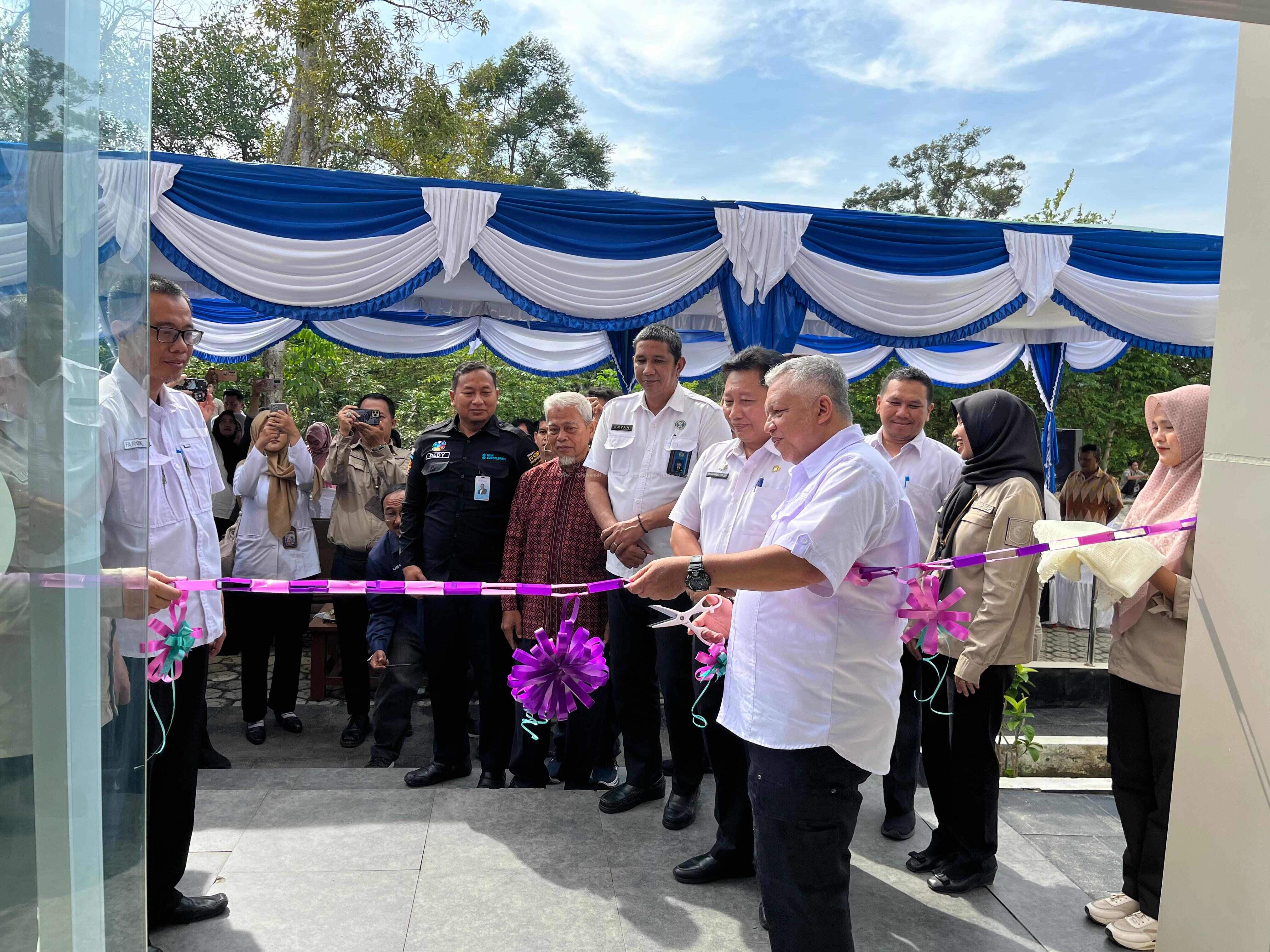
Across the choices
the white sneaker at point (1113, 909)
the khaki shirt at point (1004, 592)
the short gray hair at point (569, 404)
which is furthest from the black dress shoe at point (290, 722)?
the white sneaker at point (1113, 909)

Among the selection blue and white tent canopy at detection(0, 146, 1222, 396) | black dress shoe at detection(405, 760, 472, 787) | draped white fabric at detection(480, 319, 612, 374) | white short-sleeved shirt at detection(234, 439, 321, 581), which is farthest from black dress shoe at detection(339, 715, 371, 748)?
draped white fabric at detection(480, 319, 612, 374)

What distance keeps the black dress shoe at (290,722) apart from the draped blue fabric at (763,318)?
3546 mm

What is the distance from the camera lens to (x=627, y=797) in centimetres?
375

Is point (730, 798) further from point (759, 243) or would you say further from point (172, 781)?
point (759, 243)

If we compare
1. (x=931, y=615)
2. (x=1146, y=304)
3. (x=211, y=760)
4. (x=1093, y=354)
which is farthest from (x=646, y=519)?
(x=1093, y=354)

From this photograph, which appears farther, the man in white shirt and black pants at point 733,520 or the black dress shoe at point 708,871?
the black dress shoe at point 708,871

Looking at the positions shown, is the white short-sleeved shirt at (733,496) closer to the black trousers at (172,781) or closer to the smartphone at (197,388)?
the black trousers at (172,781)

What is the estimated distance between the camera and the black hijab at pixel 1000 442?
312cm

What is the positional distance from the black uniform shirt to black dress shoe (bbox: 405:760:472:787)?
875mm

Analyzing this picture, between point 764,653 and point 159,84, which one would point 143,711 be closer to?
point 764,653

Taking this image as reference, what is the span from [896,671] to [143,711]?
1.77 meters

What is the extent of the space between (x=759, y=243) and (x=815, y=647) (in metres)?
3.61

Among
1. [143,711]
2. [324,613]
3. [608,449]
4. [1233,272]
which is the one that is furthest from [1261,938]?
[324,613]

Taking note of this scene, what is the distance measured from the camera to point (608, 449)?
399cm
